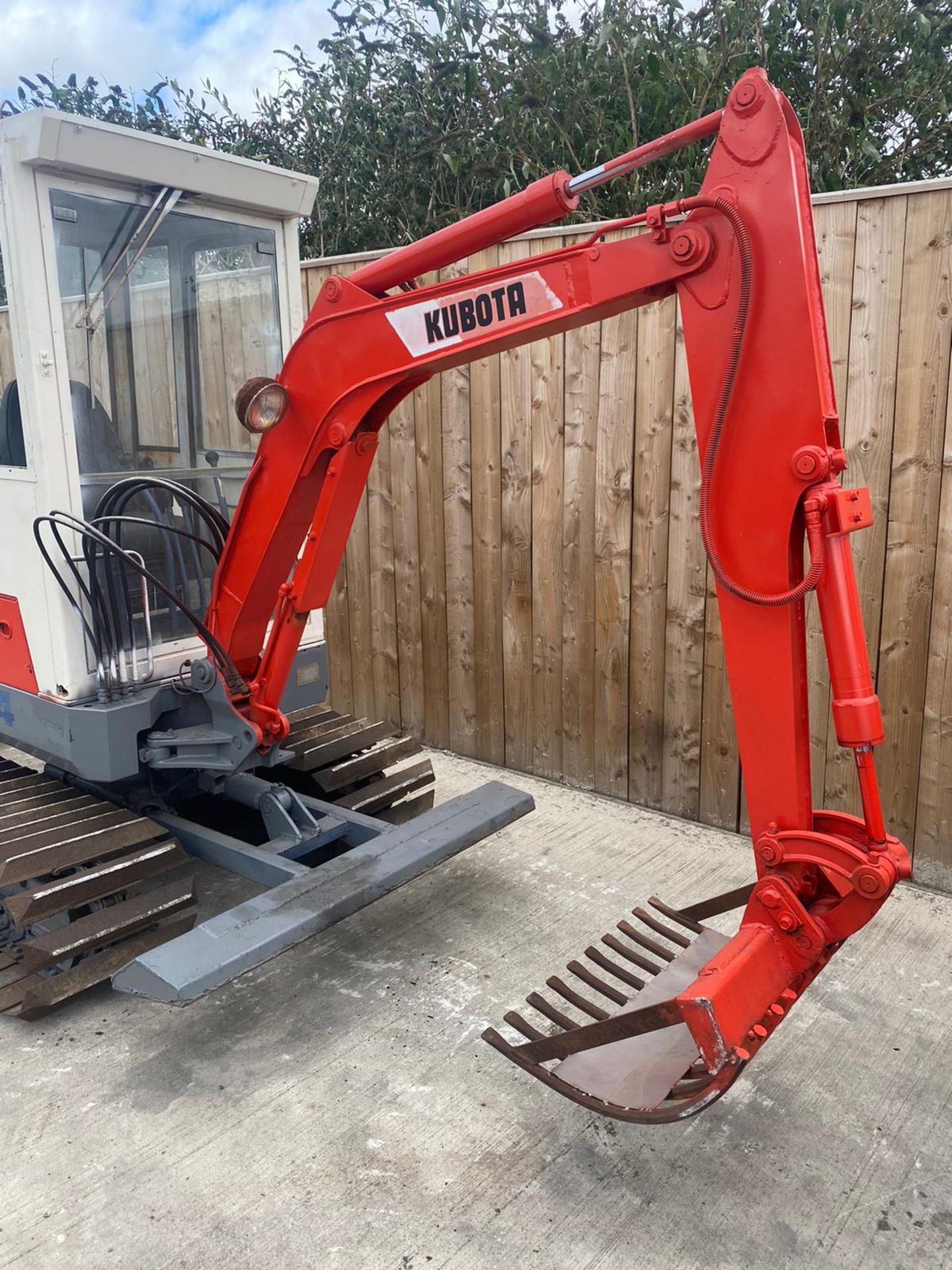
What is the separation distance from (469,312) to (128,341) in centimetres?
143

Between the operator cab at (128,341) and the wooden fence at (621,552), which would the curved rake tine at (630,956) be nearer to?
the wooden fence at (621,552)

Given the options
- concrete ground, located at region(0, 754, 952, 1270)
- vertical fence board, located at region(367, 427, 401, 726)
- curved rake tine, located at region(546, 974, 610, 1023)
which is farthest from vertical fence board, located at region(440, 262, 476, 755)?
curved rake tine, located at region(546, 974, 610, 1023)

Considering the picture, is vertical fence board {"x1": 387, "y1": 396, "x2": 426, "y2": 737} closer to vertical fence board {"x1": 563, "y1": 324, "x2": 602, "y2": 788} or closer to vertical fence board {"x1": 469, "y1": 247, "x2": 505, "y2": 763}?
vertical fence board {"x1": 469, "y1": 247, "x2": 505, "y2": 763}

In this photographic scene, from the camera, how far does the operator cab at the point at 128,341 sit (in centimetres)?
310

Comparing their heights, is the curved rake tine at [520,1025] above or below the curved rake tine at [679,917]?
below

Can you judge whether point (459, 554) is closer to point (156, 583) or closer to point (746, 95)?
point (156, 583)

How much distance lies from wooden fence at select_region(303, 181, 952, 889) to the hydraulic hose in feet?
5.82

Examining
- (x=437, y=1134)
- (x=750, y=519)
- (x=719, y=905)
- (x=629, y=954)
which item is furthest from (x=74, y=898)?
(x=750, y=519)

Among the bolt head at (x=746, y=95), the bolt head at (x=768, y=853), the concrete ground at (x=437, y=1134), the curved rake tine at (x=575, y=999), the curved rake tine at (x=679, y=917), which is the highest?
the bolt head at (x=746, y=95)

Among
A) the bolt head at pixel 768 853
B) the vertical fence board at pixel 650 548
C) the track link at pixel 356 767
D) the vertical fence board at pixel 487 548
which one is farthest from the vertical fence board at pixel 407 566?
the bolt head at pixel 768 853

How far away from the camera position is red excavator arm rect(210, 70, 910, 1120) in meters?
2.16

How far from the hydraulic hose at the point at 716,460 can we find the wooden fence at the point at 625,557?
1773 millimetres

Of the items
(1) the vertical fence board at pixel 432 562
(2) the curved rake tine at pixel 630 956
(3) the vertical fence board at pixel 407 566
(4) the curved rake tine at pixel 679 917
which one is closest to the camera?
(2) the curved rake tine at pixel 630 956

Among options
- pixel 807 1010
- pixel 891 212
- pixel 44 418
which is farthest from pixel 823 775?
pixel 44 418
